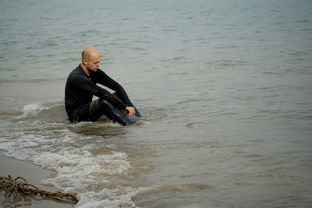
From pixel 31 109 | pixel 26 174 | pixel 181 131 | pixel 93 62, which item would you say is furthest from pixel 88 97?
pixel 26 174

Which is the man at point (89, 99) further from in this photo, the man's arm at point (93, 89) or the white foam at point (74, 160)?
the white foam at point (74, 160)

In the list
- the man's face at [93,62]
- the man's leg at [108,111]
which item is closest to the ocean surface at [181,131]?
the man's leg at [108,111]

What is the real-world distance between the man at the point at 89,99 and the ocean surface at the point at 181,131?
19 cm

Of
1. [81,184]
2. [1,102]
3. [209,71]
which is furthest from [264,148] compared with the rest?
[209,71]

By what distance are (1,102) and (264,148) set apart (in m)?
6.37

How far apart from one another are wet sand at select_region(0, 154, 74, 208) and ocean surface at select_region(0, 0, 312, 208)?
0.35 feet

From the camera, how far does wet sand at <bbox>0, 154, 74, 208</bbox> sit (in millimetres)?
4371

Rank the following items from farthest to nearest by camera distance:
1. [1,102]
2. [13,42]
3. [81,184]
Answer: [13,42], [1,102], [81,184]

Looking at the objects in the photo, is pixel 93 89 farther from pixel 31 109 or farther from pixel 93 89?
pixel 31 109

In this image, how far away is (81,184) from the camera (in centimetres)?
487

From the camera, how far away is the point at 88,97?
772 cm

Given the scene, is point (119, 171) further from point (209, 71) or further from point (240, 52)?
point (240, 52)

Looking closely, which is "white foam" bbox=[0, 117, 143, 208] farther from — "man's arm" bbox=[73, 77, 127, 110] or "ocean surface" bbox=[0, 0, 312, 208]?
"man's arm" bbox=[73, 77, 127, 110]

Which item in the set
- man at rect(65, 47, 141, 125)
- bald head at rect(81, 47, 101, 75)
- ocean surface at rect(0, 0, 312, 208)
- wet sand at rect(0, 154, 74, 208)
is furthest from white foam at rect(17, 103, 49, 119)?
wet sand at rect(0, 154, 74, 208)
